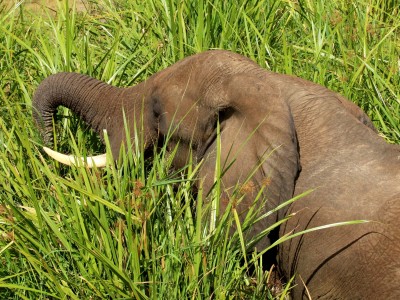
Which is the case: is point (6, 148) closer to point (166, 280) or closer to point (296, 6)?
point (166, 280)

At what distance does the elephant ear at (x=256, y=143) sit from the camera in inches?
159

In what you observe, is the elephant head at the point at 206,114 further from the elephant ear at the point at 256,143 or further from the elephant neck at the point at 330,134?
the elephant neck at the point at 330,134

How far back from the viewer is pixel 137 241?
11.7 feet

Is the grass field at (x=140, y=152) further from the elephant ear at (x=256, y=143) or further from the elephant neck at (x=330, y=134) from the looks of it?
the elephant neck at (x=330, y=134)

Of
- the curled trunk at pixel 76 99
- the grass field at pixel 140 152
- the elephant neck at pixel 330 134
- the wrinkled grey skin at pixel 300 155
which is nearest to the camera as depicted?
the grass field at pixel 140 152

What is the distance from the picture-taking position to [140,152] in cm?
443

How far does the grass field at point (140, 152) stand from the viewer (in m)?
3.58

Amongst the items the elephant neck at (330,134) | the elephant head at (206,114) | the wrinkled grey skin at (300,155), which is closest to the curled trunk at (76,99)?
the elephant head at (206,114)

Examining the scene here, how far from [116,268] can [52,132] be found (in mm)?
1602

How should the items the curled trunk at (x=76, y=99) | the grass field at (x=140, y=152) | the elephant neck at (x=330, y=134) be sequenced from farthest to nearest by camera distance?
the curled trunk at (x=76, y=99) < the elephant neck at (x=330, y=134) < the grass field at (x=140, y=152)

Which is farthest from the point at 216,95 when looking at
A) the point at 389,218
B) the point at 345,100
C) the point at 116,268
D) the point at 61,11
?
the point at 61,11

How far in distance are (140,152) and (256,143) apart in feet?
1.82

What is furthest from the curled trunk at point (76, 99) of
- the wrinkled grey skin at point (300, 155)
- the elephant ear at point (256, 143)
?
the elephant ear at point (256, 143)

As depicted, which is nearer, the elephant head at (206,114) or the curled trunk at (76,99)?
the elephant head at (206,114)
